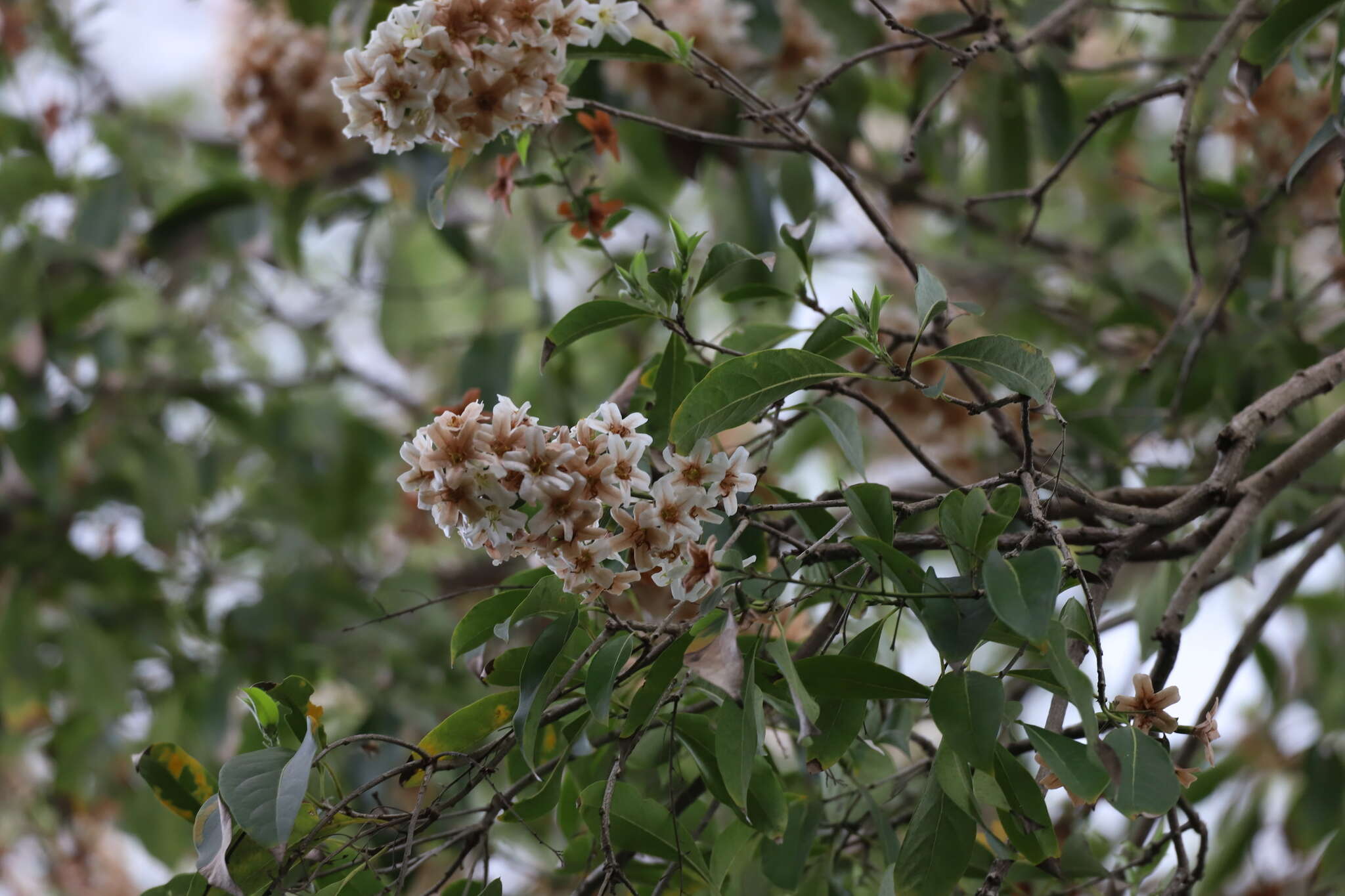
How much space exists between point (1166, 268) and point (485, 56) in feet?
3.51

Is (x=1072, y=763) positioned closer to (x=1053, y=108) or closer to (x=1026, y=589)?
(x=1026, y=589)

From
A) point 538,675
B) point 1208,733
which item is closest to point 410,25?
point 538,675

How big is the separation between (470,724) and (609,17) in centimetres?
46

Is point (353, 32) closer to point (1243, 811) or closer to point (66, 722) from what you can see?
Answer: point (66, 722)

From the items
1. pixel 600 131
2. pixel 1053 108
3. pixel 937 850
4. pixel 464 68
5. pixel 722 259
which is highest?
pixel 1053 108

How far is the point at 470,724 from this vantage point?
70 cm

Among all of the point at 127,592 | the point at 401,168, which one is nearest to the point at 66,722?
the point at 127,592

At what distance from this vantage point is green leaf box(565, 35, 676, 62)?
33.0 inches

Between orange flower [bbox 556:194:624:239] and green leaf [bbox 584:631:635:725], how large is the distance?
1.25 ft

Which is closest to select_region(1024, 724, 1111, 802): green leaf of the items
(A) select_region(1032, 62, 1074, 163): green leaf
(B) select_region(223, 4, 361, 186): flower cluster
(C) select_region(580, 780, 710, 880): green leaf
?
(C) select_region(580, 780, 710, 880): green leaf

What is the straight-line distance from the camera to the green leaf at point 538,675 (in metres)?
0.62

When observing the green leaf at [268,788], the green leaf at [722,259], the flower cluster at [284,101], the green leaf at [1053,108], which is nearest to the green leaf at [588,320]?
the green leaf at [722,259]

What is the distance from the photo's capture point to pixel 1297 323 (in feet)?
4.04

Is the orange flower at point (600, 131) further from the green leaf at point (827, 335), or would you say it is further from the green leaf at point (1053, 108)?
the green leaf at point (1053, 108)
